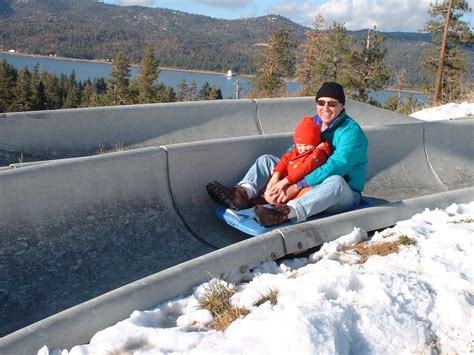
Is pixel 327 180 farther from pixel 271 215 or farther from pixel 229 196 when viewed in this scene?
pixel 229 196

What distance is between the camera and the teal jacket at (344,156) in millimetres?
4703

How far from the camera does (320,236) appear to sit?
3.98 m

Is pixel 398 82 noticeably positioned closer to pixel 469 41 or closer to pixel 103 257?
pixel 469 41

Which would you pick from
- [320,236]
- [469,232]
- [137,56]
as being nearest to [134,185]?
[320,236]

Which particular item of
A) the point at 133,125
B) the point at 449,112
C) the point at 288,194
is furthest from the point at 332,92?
the point at 449,112

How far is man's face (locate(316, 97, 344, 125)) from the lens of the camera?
193 inches

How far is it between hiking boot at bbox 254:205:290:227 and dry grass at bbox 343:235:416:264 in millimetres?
632

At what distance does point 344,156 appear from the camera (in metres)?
4.72

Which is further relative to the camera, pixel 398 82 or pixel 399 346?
pixel 398 82

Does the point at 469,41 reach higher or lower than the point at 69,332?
higher

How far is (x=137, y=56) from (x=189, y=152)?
6989 inches

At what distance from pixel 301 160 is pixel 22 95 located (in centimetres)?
5706

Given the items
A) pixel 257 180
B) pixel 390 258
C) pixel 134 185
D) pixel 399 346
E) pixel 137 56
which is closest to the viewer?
pixel 399 346

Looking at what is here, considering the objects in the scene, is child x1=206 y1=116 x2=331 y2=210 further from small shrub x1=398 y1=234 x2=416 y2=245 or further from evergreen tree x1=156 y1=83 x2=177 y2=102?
evergreen tree x1=156 y1=83 x2=177 y2=102
